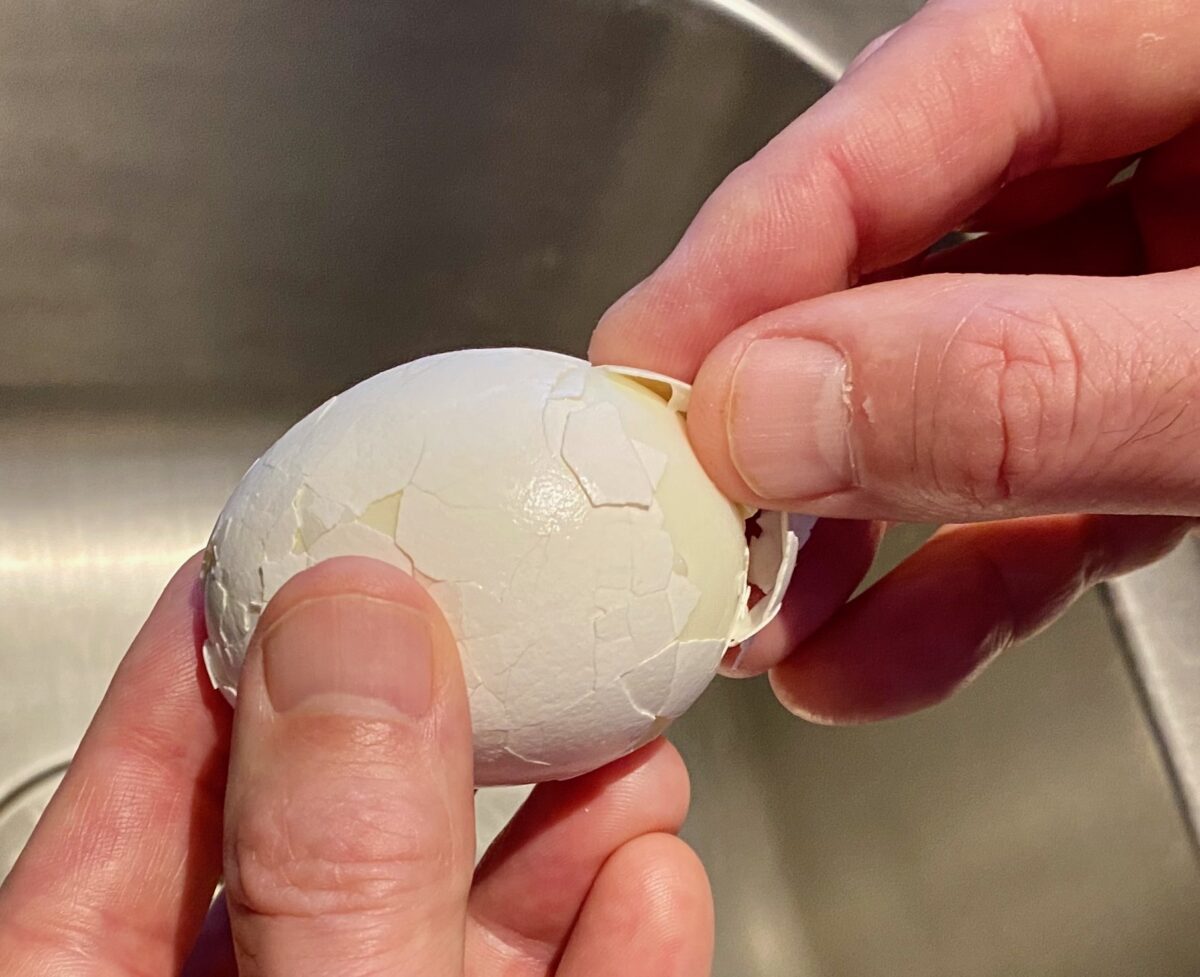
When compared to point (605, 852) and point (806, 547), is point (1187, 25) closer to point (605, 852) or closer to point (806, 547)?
point (806, 547)

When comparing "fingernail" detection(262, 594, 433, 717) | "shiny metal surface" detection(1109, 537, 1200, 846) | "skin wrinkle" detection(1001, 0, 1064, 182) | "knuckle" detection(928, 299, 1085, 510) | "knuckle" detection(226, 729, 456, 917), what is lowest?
"shiny metal surface" detection(1109, 537, 1200, 846)

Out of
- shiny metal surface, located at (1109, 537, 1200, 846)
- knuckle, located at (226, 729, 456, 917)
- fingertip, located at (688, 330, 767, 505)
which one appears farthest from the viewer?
shiny metal surface, located at (1109, 537, 1200, 846)

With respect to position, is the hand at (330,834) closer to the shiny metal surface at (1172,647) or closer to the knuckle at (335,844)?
the knuckle at (335,844)

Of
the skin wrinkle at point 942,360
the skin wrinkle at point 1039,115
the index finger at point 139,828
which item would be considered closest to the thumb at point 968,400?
the skin wrinkle at point 942,360

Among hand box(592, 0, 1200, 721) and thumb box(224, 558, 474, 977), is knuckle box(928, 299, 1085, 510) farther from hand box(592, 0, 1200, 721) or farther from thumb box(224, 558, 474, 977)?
thumb box(224, 558, 474, 977)

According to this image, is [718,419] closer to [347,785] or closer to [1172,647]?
[347,785]

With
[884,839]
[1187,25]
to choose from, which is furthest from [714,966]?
[1187,25]

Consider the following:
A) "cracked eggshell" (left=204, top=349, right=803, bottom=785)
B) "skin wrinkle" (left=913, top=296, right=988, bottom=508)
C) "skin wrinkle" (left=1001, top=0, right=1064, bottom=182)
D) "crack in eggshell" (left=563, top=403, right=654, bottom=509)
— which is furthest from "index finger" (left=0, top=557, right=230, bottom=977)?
"skin wrinkle" (left=1001, top=0, right=1064, bottom=182)
